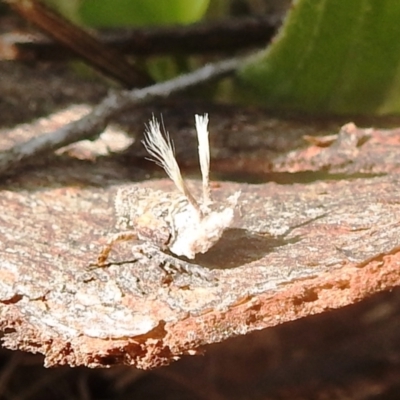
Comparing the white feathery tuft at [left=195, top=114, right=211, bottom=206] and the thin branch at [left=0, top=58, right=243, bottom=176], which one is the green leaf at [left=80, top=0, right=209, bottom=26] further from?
the white feathery tuft at [left=195, top=114, right=211, bottom=206]

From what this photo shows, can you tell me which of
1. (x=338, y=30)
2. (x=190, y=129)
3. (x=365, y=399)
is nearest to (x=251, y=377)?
(x=365, y=399)

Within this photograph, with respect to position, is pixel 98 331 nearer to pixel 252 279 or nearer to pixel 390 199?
pixel 252 279

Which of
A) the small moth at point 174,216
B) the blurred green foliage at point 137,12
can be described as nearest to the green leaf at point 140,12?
the blurred green foliage at point 137,12

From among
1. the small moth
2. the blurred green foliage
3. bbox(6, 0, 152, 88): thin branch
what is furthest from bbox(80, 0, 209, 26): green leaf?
the small moth

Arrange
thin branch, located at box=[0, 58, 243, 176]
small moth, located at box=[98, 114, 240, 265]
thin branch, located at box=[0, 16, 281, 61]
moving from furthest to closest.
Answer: thin branch, located at box=[0, 16, 281, 61] < thin branch, located at box=[0, 58, 243, 176] < small moth, located at box=[98, 114, 240, 265]

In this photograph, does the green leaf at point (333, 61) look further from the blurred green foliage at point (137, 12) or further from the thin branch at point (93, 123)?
the blurred green foliage at point (137, 12)

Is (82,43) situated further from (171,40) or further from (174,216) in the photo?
(174,216)

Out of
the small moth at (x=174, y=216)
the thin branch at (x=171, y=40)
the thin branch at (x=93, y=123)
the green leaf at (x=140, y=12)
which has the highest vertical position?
the green leaf at (x=140, y=12)
